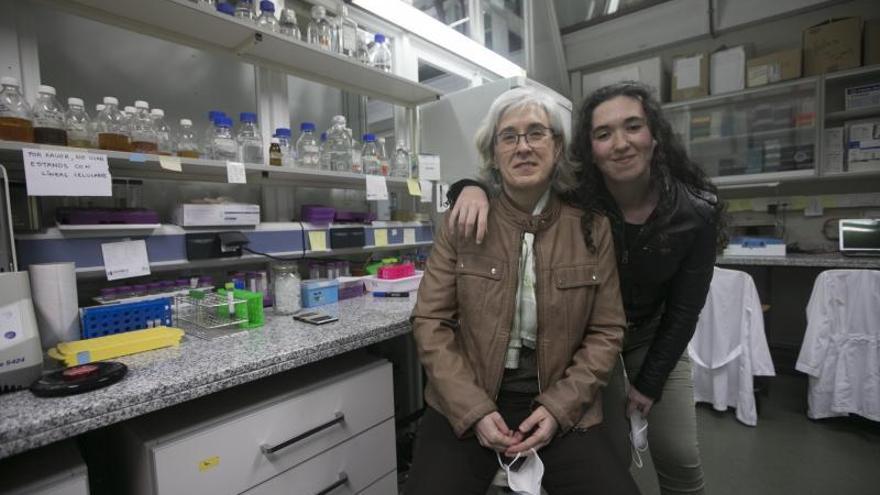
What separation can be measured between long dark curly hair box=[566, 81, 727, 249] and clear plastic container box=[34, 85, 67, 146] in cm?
136

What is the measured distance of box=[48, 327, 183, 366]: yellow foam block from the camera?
0.87 metres

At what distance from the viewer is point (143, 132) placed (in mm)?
1218

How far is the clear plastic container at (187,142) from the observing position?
1.29 meters

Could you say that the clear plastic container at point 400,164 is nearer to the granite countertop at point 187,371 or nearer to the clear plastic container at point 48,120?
the granite countertop at point 187,371

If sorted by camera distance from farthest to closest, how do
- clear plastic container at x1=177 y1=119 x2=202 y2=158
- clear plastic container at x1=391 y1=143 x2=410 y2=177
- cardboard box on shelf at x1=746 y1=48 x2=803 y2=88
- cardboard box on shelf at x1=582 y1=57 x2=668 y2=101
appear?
cardboard box on shelf at x1=582 y1=57 x2=668 y2=101, cardboard box on shelf at x1=746 y1=48 x2=803 y2=88, clear plastic container at x1=391 y1=143 x2=410 y2=177, clear plastic container at x1=177 y1=119 x2=202 y2=158

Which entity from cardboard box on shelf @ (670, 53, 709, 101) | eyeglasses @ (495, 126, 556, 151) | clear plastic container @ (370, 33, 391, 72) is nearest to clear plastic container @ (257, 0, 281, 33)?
clear plastic container @ (370, 33, 391, 72)

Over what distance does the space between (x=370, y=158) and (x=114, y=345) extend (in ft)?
3.94

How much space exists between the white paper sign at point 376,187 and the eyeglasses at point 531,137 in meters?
0.75

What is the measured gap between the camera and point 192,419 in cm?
88

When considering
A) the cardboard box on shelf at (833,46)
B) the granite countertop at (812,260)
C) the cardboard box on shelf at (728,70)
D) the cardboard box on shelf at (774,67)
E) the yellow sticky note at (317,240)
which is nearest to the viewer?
the yellow sticky note at (317,240)

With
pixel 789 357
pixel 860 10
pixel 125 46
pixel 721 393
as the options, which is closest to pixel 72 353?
pixel 125 46

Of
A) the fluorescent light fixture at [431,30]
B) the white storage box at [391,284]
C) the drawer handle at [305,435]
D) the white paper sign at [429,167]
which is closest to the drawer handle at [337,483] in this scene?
the drawer handle at [305,435]

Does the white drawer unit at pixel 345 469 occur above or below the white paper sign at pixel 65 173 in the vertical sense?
below

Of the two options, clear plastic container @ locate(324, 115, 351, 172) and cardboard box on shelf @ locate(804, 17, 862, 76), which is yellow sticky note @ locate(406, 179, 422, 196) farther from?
cardboard box on shelf @ locate(804, 17, 862, 76)
